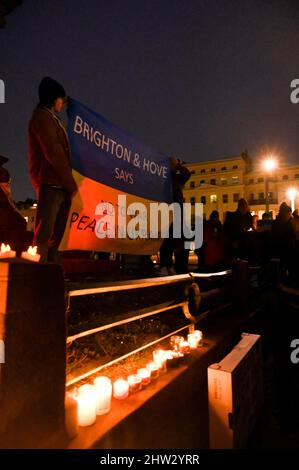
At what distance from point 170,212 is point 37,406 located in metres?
3.39

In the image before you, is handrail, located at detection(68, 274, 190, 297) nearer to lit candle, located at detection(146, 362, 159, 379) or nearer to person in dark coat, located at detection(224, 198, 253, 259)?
lit candle, located at detection(146, 362, 159, 379)

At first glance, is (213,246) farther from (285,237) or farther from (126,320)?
(126,320)

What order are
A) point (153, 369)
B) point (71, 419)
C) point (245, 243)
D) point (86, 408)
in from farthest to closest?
point (245, 243) → point (153, 369) → point (86, 408) → point (71, 419)

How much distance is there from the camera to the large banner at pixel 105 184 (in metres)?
3.08

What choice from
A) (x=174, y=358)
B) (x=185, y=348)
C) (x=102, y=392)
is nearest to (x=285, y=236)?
(x=185, y=348)

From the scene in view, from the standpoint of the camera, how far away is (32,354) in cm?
148

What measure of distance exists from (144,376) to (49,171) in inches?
73.5

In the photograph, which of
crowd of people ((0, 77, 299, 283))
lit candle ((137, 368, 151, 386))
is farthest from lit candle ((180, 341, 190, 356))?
crowd of people ((0, 77, 299, 283))

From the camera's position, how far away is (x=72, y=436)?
174cm

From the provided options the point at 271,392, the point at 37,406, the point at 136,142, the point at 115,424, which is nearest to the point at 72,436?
the point at 115,424

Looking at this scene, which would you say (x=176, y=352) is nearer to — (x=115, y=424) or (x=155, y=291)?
(x=115, y=424)

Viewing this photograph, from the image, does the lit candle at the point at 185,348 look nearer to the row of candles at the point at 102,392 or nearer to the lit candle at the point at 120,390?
the row of candles at the point at 102,392

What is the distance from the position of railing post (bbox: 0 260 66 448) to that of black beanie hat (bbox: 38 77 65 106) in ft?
6.15

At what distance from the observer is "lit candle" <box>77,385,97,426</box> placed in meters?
1.86
